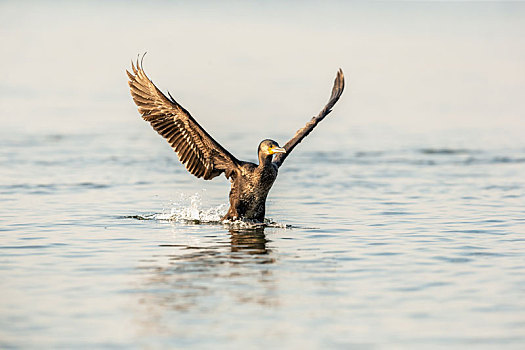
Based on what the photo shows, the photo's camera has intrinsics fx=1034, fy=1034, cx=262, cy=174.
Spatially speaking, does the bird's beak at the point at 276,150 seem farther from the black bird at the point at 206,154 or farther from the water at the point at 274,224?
the water at the point at 274,224

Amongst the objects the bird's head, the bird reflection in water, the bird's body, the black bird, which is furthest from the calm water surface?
the bird's head

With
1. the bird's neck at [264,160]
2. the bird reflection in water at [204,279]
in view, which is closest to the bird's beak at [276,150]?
the bird's neck at [264,160]

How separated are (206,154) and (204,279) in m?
3.60

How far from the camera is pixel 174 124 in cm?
1223

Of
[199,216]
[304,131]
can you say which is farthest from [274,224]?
[304,131]

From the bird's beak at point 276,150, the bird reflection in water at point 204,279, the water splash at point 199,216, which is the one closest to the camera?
the bird reflection in water at point 204,279

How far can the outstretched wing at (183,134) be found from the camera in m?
12.0

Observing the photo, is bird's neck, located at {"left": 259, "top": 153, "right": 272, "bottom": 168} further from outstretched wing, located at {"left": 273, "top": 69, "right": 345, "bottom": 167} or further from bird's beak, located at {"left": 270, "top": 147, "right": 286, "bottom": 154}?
outstretched wing, located at {"left": 273, "top": 69, "right": 345, "bottom": 167}

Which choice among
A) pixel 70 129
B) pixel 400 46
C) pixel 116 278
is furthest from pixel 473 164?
pixel 400 46

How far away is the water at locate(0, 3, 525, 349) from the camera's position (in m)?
7.46

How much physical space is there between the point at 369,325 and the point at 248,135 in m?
13.4

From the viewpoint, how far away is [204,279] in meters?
8.86

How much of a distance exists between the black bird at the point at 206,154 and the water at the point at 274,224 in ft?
1.33

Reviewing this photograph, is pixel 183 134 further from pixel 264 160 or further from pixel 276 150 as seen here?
pixel 276 150
